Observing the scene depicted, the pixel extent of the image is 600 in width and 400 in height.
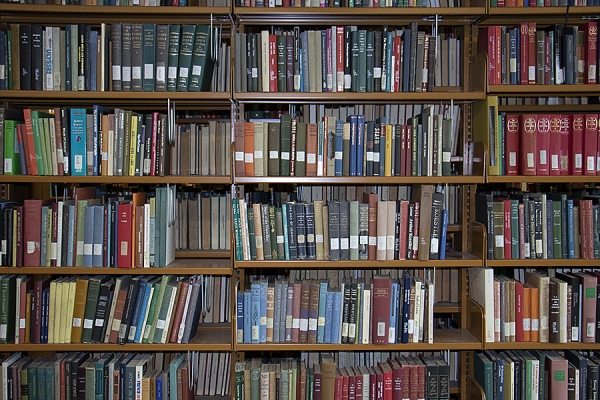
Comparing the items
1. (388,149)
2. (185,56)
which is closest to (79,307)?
(185,56)

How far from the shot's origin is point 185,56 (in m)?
2.21

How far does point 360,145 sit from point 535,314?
3.54 ft

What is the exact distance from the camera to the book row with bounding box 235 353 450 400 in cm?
219

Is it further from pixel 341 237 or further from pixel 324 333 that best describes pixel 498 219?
pixel 324 333

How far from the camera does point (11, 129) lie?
7.20ft

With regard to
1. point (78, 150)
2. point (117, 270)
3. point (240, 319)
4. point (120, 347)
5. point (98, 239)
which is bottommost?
point (120, 347)

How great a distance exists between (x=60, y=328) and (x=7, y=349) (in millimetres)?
233

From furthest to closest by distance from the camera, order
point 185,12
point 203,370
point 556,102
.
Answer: point 556,102
point 203,370
point 185,12

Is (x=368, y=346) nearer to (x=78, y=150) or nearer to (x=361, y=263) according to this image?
(x=361, y=263)

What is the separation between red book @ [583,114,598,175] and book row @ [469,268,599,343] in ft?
1.58

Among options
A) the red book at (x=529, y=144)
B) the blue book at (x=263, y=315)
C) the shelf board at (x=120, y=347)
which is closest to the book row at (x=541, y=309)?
the red book at (x=529, y=144)

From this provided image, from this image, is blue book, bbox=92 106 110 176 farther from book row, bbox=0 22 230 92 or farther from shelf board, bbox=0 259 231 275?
shelf board, bbox=0 259 231 275

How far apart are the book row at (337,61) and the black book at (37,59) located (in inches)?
33.5

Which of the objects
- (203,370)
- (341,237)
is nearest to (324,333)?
(341,237)
